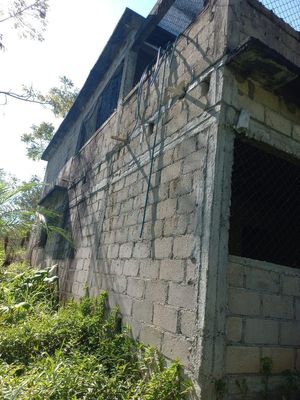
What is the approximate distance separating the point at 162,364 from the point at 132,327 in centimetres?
77

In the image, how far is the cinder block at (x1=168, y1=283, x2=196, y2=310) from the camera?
268cm

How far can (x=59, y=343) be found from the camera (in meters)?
3.76

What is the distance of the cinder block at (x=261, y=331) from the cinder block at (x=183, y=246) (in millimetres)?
769

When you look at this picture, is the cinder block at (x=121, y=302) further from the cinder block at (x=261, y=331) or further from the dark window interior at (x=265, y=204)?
the dark window interior at (x=265, y=204)

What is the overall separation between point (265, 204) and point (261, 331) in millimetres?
1781

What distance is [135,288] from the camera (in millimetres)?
3656

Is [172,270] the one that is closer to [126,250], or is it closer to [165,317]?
[165,317]

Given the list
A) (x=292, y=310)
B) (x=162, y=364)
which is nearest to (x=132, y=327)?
(x=162, y=364)

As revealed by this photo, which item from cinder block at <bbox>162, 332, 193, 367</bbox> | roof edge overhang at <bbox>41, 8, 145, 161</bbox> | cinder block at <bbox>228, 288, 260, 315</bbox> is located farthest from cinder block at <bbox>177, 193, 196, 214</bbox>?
roof edge overhang at <bbox>41, 8, 145, 161</bbox>

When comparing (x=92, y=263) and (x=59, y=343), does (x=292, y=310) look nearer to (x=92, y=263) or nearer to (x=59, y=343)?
(x=59, y=343)

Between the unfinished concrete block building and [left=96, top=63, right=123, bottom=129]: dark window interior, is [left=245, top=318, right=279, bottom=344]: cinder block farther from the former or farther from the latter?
[left=96, top=63, right=123, bottom=129]: dark window interior

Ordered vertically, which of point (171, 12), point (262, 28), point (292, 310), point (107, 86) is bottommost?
point (292, 310)

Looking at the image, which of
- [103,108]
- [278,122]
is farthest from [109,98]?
[278,122]

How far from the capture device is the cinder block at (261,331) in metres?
2.67
